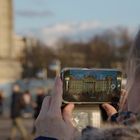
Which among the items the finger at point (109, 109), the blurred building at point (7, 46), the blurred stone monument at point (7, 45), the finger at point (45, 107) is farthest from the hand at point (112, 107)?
the blurred stone monument at point (7, 45)

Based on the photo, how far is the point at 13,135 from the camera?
19.9 m

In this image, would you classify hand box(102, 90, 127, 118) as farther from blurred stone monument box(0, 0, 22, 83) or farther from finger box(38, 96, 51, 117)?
blurred stone monument box(0, 0, 22, 83)

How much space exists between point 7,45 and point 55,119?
48686mm

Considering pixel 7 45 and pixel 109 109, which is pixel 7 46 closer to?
pixel 7 45

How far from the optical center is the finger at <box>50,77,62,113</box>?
2768 millimetres

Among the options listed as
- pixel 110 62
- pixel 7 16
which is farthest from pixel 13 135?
pixel 110 62

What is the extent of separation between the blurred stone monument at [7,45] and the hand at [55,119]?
4831cm

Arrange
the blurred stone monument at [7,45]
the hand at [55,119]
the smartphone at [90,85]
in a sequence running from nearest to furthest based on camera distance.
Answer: the hand at [55,119]
the smartphone at [90,85]
the blurred stone monument at [7,45]

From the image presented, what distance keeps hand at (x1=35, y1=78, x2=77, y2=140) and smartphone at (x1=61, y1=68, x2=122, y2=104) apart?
0.37 ft

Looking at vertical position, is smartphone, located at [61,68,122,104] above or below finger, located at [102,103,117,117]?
above

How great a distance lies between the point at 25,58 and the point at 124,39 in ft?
40.3

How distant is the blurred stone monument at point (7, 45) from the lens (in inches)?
2015

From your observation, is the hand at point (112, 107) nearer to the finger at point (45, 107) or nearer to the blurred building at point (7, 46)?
the finger at point (45, 107)

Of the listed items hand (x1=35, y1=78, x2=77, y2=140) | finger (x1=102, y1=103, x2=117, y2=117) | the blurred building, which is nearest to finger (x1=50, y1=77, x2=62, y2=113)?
hand (x1=35, y1=78, x2=77, y2=140)
